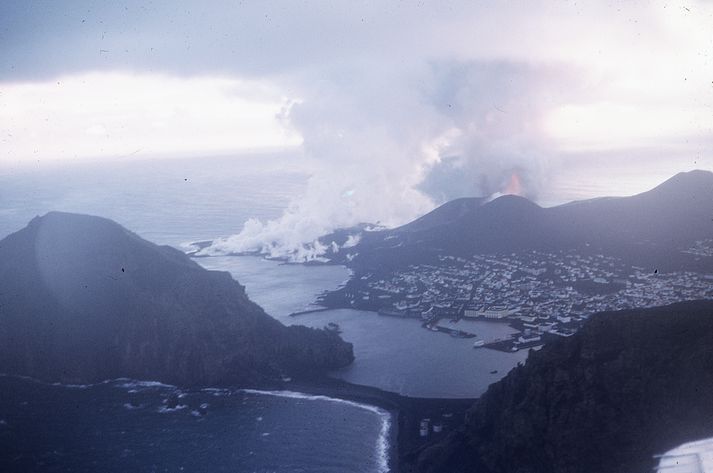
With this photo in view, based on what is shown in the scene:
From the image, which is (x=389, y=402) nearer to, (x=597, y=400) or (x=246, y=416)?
(x=246, y=416)

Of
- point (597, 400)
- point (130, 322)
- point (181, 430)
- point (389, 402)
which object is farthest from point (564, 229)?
point (181, 430)

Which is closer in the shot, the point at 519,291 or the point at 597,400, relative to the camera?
the point at 597,400

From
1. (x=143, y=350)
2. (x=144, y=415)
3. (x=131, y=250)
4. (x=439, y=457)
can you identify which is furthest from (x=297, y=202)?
(x=439, y=457)

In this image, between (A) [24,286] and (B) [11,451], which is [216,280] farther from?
(B) [11,451]

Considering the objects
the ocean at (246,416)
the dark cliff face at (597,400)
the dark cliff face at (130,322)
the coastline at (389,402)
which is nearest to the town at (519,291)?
the ocean at (246,416)

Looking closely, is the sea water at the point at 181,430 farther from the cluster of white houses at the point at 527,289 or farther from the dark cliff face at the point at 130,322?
the cluster of white houses at the point at 527,289

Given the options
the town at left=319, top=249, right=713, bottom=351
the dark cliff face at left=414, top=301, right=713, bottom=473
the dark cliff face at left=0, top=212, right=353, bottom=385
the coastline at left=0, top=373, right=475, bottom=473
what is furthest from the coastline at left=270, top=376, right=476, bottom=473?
the town at left=319, top=249, right=713, bottom=351
